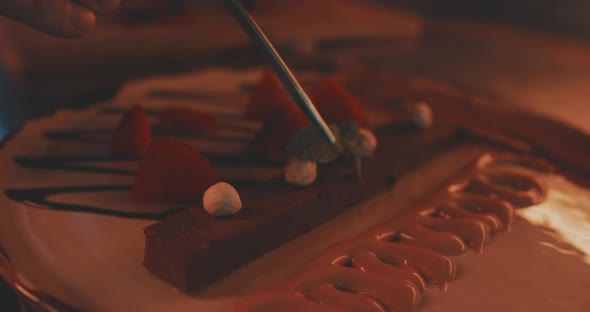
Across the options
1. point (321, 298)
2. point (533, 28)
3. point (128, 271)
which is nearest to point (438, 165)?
point (321, 298)

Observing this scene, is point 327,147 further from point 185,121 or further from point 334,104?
point 185,121

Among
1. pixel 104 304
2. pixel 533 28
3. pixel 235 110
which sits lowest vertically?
pixel 104 304

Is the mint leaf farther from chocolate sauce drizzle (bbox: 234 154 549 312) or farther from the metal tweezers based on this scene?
chocolate sauce drizzle (bbox: 234 154 549 312)

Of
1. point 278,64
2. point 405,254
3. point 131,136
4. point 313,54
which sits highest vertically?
point 278,64

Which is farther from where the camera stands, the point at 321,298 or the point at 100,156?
the point at 100,156

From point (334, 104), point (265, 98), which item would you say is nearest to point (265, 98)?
point (265, 98)

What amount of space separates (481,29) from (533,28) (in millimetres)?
333

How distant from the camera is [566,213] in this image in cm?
153

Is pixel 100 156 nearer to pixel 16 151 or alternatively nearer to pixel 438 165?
pixel 16 151

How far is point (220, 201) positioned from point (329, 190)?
0.31 m

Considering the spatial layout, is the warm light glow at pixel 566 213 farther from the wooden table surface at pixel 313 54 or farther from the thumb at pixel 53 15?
the thumb at pixel 53 15

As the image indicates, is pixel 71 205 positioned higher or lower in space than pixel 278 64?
lower

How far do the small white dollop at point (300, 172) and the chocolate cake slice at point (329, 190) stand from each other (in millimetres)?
19

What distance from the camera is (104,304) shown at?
110 centimetres
